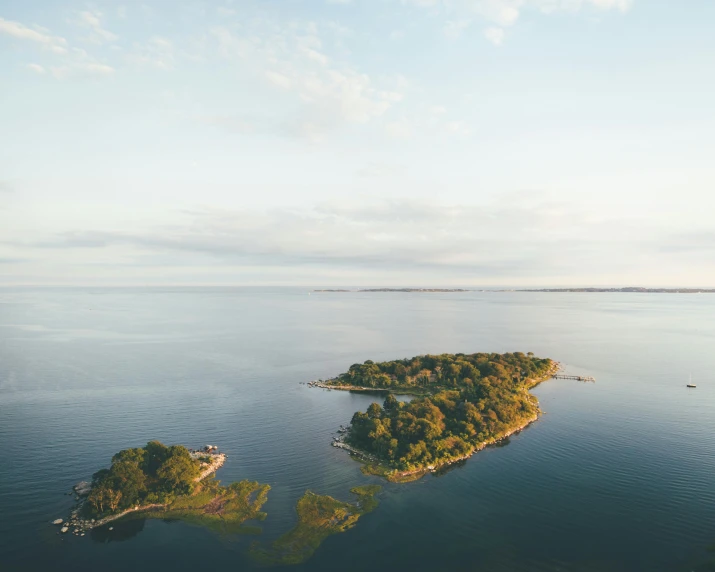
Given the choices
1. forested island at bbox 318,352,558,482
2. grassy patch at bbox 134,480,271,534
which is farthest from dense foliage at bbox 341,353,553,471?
grassy patch at bbox 134,480,271,534

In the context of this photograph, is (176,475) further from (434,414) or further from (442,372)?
(442,372)

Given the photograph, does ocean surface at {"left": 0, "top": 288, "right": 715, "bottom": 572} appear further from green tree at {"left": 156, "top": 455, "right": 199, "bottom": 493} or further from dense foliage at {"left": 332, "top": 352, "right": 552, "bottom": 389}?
dense foliage at {"left": 332, "top": 352, "right": 552, "bottom": 389}

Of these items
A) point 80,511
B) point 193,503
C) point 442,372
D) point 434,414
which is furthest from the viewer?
point 442,372

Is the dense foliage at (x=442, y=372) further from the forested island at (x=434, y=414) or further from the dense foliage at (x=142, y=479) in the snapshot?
the dense foliage at (x=142, y=479)

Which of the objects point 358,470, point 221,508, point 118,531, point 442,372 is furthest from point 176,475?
point 442,372

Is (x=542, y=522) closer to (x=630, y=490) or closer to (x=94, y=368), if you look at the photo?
(x=630, y=490)

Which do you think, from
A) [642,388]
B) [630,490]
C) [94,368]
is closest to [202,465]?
[630,490]
